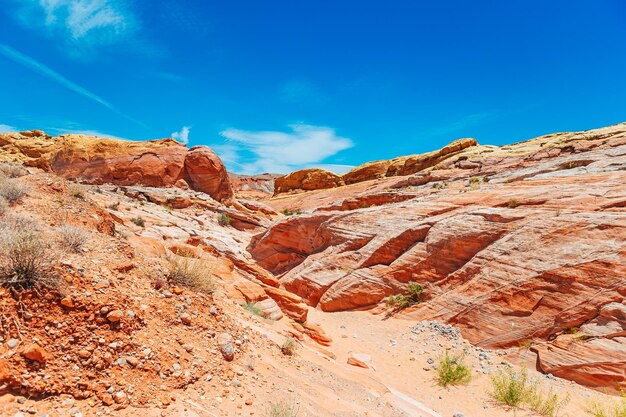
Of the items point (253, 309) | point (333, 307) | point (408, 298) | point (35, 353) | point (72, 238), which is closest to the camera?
point (35, 353)

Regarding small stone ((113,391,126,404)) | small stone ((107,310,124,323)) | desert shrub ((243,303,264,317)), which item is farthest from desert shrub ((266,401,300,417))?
desert shrub ((243,303,264,317))

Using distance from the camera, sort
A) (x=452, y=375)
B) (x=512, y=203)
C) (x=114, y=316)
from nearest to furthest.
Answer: (x=114, y=316)
(x=452, y=375)
(x=512, y=203)

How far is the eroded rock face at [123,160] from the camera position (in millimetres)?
30531

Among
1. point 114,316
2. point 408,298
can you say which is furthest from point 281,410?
point 408,298

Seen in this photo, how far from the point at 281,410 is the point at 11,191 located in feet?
22.0

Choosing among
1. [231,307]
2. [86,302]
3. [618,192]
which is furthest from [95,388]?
[618,192]

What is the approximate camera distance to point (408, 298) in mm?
11336

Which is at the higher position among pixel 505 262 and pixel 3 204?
pixel 3 204

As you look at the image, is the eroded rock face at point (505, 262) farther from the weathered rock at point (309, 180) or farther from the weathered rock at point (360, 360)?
the weathered rock at point (309, 180)

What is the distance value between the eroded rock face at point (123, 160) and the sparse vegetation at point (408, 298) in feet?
79.0

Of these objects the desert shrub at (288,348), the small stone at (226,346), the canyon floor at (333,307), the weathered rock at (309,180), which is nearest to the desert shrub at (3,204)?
the canyon floor at (333,307)

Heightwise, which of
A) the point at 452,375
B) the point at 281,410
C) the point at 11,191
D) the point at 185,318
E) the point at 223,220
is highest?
the point at 223,220

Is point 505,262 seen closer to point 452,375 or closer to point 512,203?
point 512,203

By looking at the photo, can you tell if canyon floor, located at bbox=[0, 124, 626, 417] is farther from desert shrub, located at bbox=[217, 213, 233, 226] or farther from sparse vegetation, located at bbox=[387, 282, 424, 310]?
desert shrub, located at bbox=[217, 213, 233, 226]
